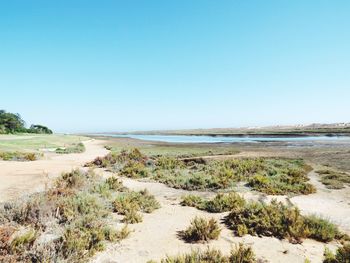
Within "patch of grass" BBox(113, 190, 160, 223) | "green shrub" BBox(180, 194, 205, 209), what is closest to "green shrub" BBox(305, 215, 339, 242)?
"green shrub" BBox(180, 194, 205, 209)

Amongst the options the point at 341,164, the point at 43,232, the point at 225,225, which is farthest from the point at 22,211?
the point at 341,164

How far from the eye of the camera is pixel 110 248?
293 inches

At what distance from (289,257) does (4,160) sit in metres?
24.6

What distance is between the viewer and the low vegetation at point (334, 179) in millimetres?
15930

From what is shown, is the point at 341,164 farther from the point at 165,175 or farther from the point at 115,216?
the point at 115,216

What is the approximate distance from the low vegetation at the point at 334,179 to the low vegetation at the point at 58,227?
35.4 ft

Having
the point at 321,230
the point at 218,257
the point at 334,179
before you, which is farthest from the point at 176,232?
the point at 334,179

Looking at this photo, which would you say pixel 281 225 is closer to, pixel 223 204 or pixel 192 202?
pixel 223 204

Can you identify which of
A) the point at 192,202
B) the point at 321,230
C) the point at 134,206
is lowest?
the point at 192,202

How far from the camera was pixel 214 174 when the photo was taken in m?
18.4

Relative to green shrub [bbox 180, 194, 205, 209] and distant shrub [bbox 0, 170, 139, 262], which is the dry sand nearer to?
green shrub [bbox 180, 194, 205, 209]

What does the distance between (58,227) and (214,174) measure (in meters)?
11.9

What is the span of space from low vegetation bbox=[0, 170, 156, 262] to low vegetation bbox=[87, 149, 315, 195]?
5284 mm

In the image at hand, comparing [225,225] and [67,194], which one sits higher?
[67,194]
